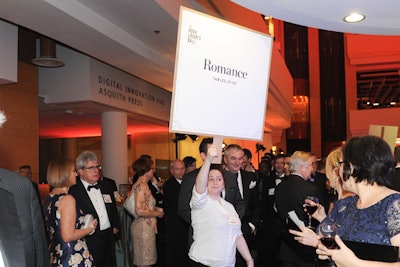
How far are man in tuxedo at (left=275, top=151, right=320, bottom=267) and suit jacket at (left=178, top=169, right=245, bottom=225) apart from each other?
0.37m

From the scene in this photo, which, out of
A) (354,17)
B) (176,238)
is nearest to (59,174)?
(176,238)

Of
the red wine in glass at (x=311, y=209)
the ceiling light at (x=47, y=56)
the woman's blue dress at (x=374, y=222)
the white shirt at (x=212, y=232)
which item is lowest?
the white shirt at (x=212, y=232)

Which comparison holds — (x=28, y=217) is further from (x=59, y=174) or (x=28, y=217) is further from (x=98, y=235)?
(x=98, y=235)

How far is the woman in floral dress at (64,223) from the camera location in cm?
321

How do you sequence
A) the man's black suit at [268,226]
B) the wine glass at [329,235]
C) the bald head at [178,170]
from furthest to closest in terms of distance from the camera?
1. the man's black suit at [268,226]
2. the bald head at [178,170]
3. the wine glass at [329,235]

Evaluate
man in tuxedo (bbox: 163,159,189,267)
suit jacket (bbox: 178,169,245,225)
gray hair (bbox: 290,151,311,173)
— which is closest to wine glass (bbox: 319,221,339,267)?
suit jacket (bbox: 178,169,245,225)

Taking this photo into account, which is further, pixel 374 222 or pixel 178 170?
pixel 178 170

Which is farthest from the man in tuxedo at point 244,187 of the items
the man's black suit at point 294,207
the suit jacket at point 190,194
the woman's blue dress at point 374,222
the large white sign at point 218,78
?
the woman's blue dress at point 374,222

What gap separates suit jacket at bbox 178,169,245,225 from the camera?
11.3ft

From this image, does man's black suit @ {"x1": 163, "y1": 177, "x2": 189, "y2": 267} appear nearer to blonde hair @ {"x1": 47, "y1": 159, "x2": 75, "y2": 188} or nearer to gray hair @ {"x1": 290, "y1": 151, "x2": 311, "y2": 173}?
gray hair @ {"x1": 290, "y1": 151, "x2": 311, "y2": 173}

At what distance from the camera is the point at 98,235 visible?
403 cm

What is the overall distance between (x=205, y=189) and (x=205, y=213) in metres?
0.18

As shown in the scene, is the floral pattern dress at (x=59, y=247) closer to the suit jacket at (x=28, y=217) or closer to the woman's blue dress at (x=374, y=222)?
the suit jacket at (x=28, y=217)

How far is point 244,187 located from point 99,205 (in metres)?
1.33
